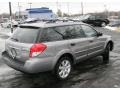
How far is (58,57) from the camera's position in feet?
18.6

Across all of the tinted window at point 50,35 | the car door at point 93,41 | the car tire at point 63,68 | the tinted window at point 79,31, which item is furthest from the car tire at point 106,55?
the tinted window at point 50,35

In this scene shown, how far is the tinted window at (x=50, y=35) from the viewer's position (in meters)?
5.58

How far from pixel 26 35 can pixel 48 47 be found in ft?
2.48

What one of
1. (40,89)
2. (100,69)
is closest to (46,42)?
(40,89)

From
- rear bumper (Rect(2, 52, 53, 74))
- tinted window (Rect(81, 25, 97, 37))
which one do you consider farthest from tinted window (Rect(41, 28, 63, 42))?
tinted window (Rect(81, 25, 97, 37))

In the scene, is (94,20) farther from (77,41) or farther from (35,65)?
(35,65)

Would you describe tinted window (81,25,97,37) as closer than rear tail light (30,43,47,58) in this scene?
No

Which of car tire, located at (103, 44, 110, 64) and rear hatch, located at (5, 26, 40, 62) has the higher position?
rear hatch, located at (5, 26, 40, 62)

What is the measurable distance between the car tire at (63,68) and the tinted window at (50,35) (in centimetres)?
57

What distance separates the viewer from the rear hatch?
543 centimetres

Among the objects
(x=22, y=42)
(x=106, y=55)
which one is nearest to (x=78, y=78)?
(x=22, y=42)

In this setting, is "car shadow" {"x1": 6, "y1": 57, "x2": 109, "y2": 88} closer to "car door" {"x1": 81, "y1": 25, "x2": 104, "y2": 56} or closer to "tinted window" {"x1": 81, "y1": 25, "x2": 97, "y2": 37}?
"car door" {"x1": 81, "y1": 25, "x2": 104, "y2": 56}

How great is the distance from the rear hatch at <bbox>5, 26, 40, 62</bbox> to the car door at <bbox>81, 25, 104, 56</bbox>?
1.88 metres

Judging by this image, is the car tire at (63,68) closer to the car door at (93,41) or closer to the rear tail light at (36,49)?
the rear tail light at (36,49)
